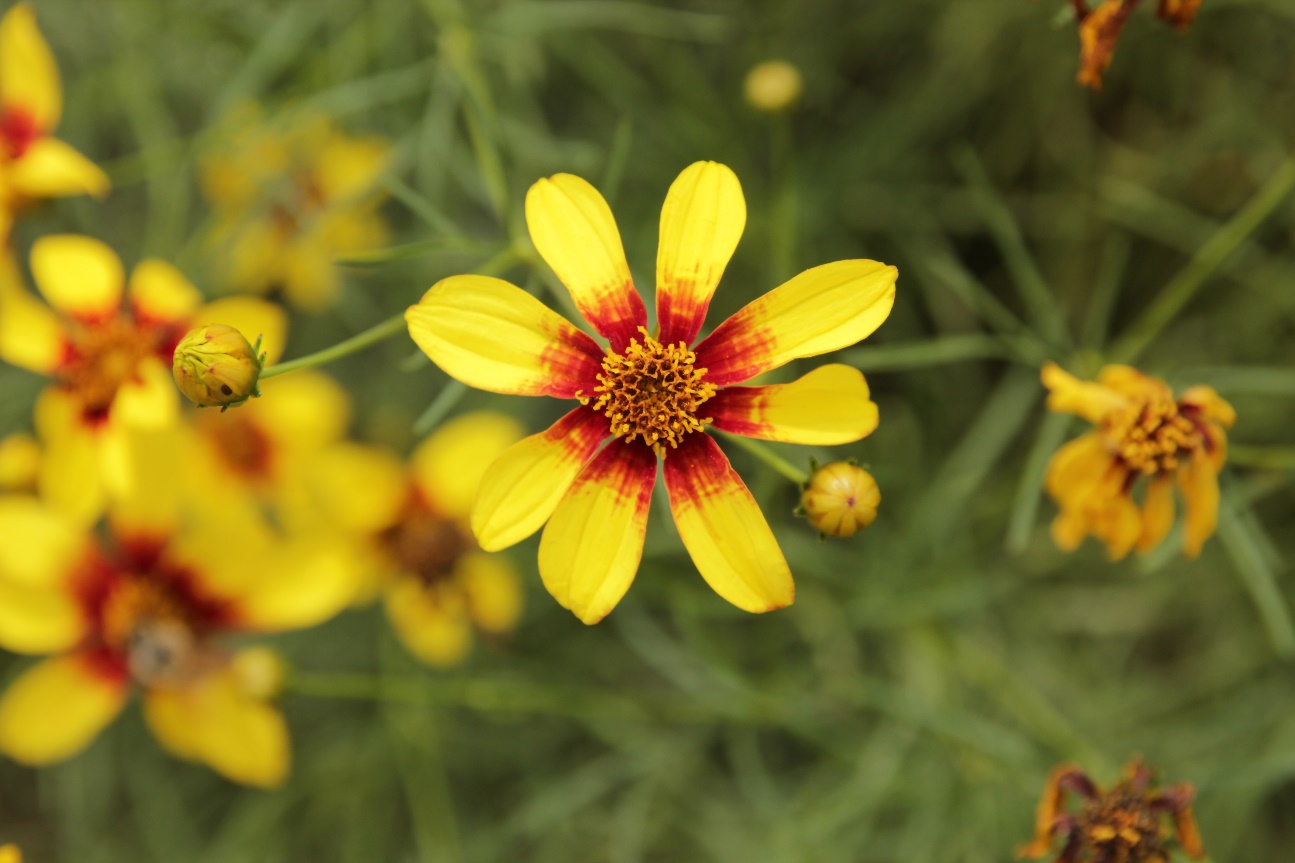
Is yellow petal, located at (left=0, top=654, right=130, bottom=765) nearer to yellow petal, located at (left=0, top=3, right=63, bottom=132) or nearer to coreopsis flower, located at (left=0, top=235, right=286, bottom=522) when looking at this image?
coreopsis flower, located at (left=0, top=235, right=286, bottom=522)

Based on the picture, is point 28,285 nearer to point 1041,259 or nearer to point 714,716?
point 714,716

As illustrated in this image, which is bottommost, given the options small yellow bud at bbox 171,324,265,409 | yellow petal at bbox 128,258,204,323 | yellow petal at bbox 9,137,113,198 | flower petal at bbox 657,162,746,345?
small yellow bud at bbox 171,324,265,409

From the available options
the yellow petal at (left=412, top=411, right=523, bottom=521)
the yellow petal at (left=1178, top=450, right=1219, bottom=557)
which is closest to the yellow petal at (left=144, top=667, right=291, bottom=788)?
the yellow petal at (left=412, top=411, right=523, bottom=521)

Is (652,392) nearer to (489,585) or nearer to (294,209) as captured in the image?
(489,585)

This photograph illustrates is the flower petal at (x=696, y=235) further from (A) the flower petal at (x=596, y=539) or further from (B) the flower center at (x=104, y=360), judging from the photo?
(B) the flower center at (x=104, y=360)

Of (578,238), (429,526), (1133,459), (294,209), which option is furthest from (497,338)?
(294,209)

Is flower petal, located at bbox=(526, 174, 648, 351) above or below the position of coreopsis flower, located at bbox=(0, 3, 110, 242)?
below
